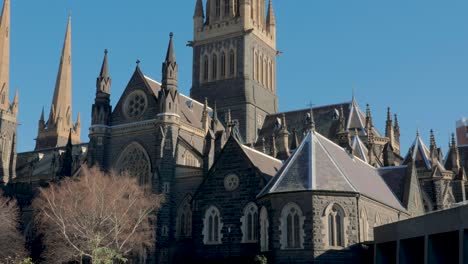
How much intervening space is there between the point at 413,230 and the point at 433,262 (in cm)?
210

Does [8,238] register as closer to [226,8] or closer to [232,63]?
[232,63]

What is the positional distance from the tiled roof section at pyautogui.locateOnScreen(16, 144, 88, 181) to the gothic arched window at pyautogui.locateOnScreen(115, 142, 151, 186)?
56.2 ft

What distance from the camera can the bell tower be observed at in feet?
224

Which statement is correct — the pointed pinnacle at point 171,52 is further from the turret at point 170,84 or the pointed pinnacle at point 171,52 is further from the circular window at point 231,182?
the circular window at point 231,182

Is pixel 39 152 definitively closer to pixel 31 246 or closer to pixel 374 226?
pixel 31 246

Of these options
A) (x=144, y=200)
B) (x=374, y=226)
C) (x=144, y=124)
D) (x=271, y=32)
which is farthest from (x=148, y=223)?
(x=271, y=32)

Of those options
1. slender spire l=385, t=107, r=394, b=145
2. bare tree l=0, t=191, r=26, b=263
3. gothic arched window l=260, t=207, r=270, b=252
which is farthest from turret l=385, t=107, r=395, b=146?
bare tree l=0, t=191, r=26, b=263

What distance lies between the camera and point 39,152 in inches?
3221

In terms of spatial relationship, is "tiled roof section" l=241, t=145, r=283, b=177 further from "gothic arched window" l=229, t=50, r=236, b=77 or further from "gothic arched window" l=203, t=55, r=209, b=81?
"gothic arched window" l=203, t=55, r=209, b=81

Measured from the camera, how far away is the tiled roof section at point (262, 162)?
128ft

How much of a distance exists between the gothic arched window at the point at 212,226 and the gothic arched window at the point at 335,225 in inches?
323

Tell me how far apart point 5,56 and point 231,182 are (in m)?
56.3

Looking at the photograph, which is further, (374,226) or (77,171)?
(77,171)

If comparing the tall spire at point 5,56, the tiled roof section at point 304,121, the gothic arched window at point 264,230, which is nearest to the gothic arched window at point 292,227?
the gothic arched window at point 264,230
